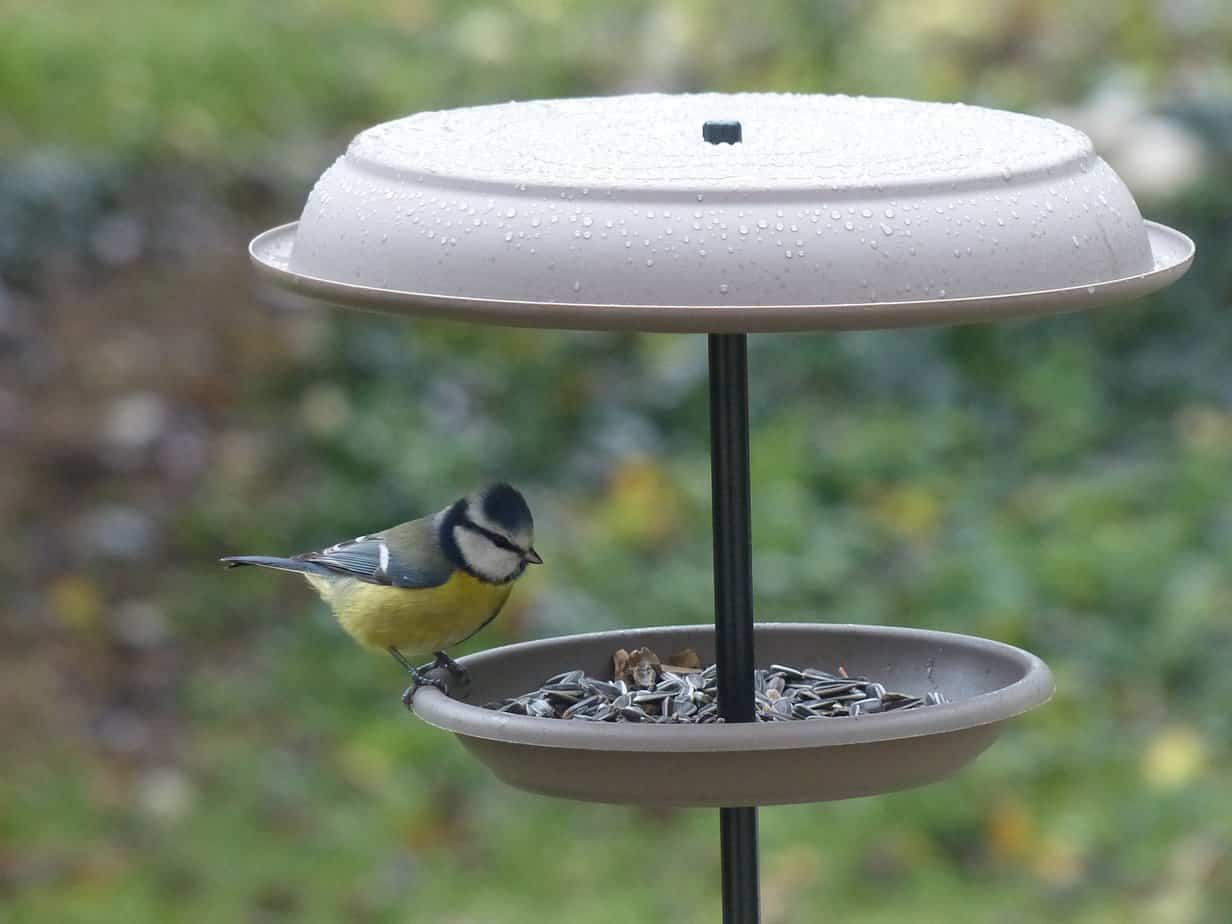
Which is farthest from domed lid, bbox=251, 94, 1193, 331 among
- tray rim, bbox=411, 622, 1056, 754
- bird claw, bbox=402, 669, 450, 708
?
bird claw, bbox=402, 669, 450, 708

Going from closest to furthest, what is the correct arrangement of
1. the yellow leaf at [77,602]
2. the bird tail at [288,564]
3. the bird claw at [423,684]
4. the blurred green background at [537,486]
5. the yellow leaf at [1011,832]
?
the bird claw at [423,684] → the bird tail at [288,564] → the yellow leaf at [1011,832] → the blurred green background at [537,486] → the yellow leaf at [77,602]

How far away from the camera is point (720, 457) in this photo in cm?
289

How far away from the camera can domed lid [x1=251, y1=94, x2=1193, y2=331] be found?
92.0 inches

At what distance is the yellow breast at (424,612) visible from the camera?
12.0 feet

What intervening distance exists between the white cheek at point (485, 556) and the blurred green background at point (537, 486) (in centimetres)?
176

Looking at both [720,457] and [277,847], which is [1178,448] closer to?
[277,847]

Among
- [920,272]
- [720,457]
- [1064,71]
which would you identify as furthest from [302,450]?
[920,272]

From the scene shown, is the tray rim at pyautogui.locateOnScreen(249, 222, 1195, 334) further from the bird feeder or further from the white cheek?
the white cheek

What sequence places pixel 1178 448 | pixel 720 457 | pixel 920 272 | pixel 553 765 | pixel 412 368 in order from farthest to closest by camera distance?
1. pixel 412 368
2. pixel 1178 448
3. pixel 720 457
4. pixel 553 765
5. pixel 920 272

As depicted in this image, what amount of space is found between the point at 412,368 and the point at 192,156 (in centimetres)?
141

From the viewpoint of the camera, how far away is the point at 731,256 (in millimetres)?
2338

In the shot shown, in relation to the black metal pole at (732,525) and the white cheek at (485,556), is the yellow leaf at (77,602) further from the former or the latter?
the black metal pole at (732,525)

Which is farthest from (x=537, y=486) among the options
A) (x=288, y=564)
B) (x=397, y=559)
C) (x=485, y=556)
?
(x=485, y=556)

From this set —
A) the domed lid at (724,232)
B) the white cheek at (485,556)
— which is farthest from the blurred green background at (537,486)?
the domed lid at (724,232)
